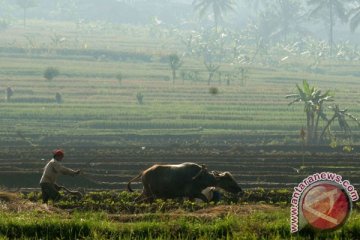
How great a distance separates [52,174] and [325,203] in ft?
29.5

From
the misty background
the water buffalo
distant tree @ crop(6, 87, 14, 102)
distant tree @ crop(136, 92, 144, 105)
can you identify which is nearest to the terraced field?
distant tree @ crop(136, 92, 144, 105)

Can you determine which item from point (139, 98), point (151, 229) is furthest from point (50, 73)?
point (151, 229)

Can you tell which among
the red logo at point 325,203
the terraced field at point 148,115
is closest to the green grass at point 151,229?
the red logo at point 325,203

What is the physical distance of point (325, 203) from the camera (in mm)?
11289

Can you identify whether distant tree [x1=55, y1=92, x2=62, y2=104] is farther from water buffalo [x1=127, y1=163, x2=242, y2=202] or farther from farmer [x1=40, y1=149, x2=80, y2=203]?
farmer [x1=40, y1=149, x2=80, y2=203]

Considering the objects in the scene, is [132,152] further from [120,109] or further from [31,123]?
[120,109]

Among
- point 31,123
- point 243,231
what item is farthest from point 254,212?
point 31,123

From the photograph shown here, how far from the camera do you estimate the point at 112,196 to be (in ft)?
68.6

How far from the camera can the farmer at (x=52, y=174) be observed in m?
18.7

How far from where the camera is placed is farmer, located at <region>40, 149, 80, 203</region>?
61.3ft

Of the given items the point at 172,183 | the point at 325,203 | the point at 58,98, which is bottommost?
the point at 172,183

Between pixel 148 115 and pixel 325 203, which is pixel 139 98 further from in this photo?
pixel 325 203

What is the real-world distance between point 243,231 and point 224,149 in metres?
24.8

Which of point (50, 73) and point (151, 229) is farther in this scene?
point (50, 73)
